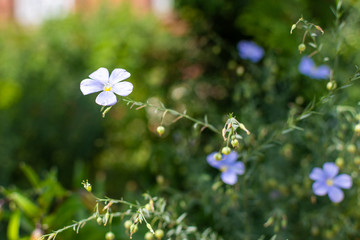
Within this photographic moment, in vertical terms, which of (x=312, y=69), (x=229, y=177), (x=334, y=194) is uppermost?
(x=312, y=69)

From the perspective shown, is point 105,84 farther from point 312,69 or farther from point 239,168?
point 312,69

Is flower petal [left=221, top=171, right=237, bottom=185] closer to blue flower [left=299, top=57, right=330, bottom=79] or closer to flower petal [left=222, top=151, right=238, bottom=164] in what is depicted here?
flower petal [left=222, top=151, right=238, bottom=164]

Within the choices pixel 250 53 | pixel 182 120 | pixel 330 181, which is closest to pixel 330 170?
pixel 330 181

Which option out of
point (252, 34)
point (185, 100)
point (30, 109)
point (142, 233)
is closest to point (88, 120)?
point (30, 109)

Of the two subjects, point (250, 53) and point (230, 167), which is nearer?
point (230, 167)

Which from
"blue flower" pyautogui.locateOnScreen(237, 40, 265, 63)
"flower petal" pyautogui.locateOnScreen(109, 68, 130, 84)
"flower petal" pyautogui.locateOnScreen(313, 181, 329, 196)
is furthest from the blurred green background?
"flower petal" pyautogui.locateOnScreen(109, 68, 130, 84)

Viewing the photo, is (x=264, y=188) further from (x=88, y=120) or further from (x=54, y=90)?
(x=54, y=90)
